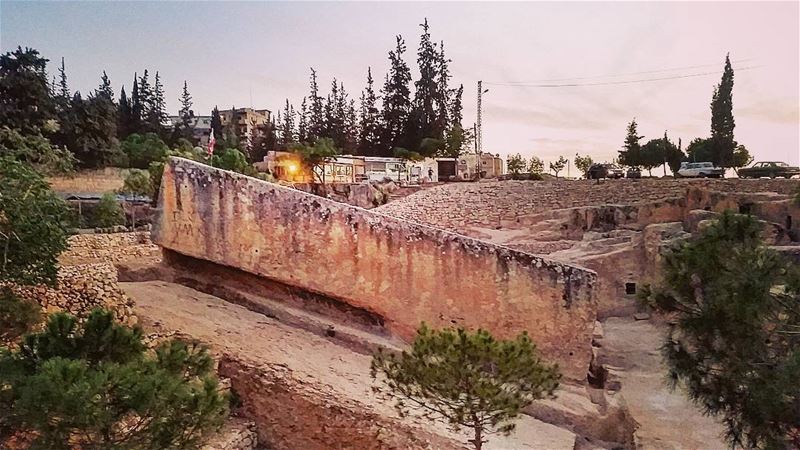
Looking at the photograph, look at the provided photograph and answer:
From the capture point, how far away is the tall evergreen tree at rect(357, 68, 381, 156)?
1065 inches

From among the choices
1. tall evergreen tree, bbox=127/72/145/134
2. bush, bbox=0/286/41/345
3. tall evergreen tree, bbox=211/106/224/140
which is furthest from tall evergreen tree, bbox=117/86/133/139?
bush, bbox=0/286/41/345

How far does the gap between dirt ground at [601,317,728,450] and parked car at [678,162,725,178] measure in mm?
6837

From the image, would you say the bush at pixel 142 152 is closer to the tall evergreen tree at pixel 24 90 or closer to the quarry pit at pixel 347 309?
the tall evergreen tree at pixel 24 90

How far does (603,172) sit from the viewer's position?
15.0 metres

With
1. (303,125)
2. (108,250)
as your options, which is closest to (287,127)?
(303,125)

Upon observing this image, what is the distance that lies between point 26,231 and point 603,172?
45.1ft

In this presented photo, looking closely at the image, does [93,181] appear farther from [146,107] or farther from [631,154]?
[631,154]

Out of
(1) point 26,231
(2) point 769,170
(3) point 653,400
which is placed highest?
(2) point 769,170

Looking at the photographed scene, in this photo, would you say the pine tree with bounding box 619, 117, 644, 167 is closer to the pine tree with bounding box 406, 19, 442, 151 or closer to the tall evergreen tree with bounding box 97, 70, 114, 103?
the pine tree with bounding box 406, 19, 442, 151

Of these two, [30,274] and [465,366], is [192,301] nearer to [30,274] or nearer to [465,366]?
[30,274]

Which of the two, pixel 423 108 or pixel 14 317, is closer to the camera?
pixel 14 317

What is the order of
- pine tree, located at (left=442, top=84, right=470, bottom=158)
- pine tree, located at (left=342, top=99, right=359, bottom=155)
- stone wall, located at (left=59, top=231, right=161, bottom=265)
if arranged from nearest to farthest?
1. stone wall, located at (left=59, top=231, right=161, bottom=265)
2. pine tree, located at (left=442, top=84, right=470, bottom=158)
3. pine tree, located at (left=342, top=99, right=359, bottom=155)

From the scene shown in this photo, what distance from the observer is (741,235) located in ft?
13.6

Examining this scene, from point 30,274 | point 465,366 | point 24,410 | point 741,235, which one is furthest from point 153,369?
point 741,235
